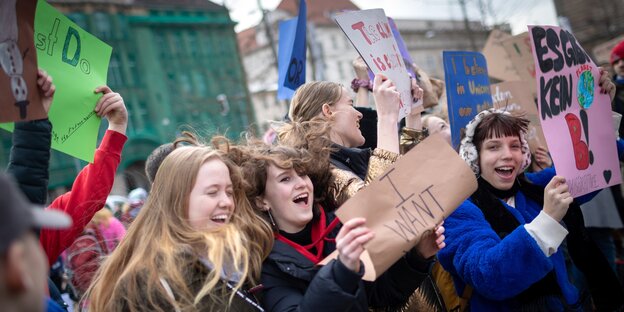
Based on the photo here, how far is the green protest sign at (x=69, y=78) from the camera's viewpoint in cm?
243

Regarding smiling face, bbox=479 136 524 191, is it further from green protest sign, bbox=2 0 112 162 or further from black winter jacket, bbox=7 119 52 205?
black winter jacket, bbox=7 119 52 205

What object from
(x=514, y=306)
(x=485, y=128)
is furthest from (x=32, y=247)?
(x=485, y=128)

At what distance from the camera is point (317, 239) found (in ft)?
8.05

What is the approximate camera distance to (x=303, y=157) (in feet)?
8.40

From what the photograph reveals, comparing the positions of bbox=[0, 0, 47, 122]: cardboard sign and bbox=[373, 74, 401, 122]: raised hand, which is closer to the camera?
bbox=[0, 0, 47, 122]: cardboard sign

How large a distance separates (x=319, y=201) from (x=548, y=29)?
1450 mm

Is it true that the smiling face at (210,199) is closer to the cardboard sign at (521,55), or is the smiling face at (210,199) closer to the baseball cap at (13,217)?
the baseball cap at (13,217)

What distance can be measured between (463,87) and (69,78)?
255cm

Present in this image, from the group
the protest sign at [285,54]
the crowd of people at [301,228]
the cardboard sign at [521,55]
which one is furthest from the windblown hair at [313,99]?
the cardboard sign at [521,55]

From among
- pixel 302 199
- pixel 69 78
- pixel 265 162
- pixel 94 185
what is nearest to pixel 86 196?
pixel 94 185

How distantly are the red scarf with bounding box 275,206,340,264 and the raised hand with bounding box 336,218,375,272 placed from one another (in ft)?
1.43

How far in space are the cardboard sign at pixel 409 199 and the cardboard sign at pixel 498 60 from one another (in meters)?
3.64

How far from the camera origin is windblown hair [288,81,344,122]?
3.26m

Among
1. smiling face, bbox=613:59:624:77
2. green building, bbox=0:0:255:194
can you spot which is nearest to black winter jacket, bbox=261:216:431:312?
smiling face, bbox=613:59:624:77
